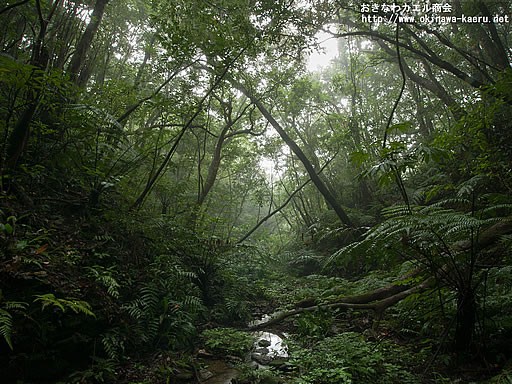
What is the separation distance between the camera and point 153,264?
4234mm

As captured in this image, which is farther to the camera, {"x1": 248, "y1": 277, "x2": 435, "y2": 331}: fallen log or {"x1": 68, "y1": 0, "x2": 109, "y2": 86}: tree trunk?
{"x1": 68, "y1": 0, "x2": 109, "y2": 86}: tree trunk

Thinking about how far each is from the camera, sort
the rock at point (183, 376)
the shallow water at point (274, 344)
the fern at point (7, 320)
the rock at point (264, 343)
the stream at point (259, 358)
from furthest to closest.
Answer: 1. the rock at point (264, 343)
2. the shallow water at point (274, 344)
3. the stream at point (259, 358)
4. the rock at point (183, 376)
5. the fern at point (7, 320)

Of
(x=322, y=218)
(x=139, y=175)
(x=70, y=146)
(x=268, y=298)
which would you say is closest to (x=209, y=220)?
→ (x=139, y=175)

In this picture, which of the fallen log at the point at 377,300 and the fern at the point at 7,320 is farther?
the fallen log at the point at 377,300

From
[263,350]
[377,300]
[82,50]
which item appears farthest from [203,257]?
[82,50]

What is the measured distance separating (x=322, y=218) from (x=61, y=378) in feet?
32.7

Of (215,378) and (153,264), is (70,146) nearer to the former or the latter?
(153,264)

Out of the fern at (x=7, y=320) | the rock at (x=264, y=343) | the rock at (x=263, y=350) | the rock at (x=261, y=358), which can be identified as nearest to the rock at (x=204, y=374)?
the rock at (x=261, y=358)

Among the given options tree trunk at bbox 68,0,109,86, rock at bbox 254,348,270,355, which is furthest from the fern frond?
tree trunk at bbox 68,0,109,86

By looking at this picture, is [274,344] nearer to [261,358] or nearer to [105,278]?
[261,358]

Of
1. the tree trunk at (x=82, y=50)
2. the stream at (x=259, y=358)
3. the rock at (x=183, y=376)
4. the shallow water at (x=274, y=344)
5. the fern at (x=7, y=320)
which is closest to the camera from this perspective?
the fern at (x=7, y=320)

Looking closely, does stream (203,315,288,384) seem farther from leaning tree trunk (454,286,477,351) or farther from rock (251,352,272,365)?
leaning tree trunk (454,286,477,351)

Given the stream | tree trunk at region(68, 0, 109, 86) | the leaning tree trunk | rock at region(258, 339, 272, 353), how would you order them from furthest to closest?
tree trunk at region(68, 0, 109, 86) < rock at region(258, 339, 272, 353) < the stream < the leaning tree trunk

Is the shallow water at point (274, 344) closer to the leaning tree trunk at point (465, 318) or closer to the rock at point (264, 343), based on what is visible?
the rock at point (264, 343)
